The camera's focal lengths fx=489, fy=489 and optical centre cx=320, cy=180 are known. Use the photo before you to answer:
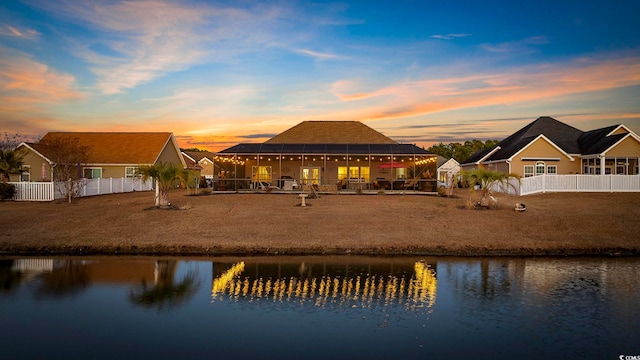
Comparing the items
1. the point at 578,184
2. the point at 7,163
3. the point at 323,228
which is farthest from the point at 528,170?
the point at 7,163

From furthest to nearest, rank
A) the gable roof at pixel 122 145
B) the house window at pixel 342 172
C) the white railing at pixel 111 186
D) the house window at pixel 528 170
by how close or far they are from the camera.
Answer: the gable roof at pixel 122 145 → the house window at pixel 342 172 → the house window at pixel 528 170 → the white railing at pixel 111 186

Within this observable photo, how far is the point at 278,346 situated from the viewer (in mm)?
10484

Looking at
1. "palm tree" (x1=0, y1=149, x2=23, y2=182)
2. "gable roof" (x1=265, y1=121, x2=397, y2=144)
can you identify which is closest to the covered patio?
"gable roof" (x1=265, y1=121, x2=397, y2=144)

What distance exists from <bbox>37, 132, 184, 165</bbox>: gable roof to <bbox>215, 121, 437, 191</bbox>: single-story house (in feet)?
36.3

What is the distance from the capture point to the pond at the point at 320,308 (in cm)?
1047

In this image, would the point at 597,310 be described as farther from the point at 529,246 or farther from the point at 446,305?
the point at 529,246

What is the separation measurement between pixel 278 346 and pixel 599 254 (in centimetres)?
1612

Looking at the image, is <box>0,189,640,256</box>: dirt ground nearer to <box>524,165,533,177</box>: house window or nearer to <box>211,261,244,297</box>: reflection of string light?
<box>211,261,244,297</box>: reflection of string light

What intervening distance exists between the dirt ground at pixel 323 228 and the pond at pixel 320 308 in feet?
5.25

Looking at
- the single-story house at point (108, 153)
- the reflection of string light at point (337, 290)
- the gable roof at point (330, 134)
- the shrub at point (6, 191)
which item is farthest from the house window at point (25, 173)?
the reflection of string light at point (337, 290)

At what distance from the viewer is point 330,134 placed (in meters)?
49.5

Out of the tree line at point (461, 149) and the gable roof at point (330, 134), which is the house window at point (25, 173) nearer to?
the gable roof at point (330, 134)

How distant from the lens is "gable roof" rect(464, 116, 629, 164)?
4053 cm

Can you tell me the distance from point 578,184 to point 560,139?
11.8 meters
